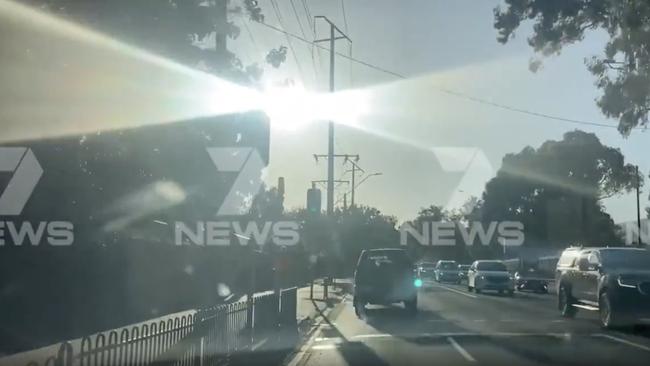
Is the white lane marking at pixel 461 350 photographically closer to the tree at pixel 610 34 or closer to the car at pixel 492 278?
the tree at pixel 610 34

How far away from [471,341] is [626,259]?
6.49 meters

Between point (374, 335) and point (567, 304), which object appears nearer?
point (374, 335)

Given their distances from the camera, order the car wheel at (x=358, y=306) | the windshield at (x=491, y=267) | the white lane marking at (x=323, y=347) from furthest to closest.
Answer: the windshield at (x=491, y=267), the car wheel at (x=358, y=306), the white lane marking at (x=323, y=347)

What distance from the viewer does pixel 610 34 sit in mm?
26266

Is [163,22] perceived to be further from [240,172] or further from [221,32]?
[240,172]

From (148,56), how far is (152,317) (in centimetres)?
1009

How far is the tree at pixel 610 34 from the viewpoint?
24.1 metres

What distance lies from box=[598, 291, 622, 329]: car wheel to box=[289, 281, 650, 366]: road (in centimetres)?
33

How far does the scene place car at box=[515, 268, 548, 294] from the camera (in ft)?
144

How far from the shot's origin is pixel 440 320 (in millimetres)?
22703

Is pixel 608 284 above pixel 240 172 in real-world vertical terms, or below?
below

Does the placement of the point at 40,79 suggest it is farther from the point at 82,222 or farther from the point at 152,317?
the point at 152,317

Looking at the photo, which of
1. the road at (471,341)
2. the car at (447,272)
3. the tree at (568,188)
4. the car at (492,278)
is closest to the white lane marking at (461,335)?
the road at (471,341)

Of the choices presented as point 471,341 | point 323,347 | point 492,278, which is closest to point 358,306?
point 471,341
